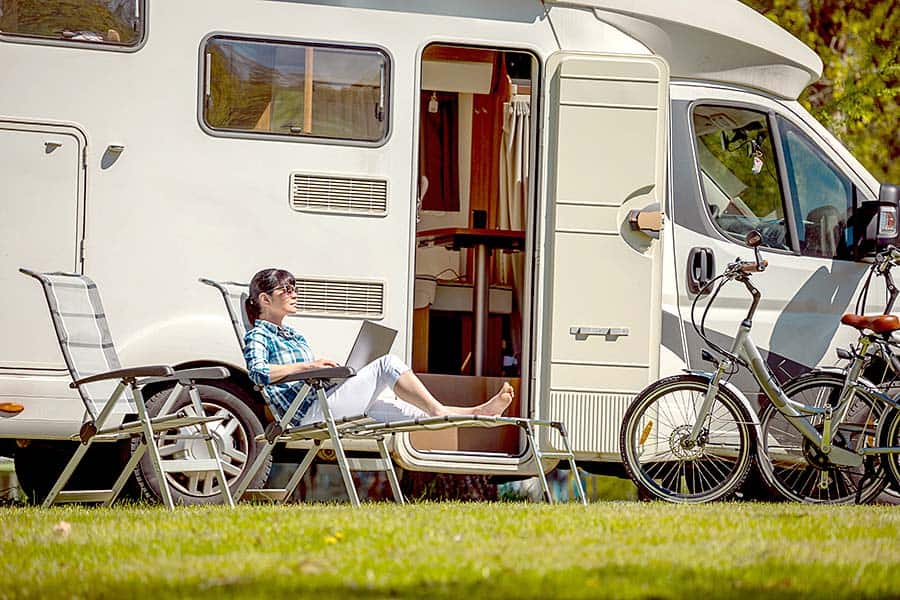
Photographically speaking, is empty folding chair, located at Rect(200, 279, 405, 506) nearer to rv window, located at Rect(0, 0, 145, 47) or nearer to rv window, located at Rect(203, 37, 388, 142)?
rv window, located at Rect(203, 37, 388, 142)

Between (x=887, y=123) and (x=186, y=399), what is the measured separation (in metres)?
8.35

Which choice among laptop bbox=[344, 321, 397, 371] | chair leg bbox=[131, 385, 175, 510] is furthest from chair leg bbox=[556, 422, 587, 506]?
chair leg bbox=[131, 385, 175, 510]

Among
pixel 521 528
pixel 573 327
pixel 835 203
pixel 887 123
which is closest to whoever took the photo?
pixel 521 528

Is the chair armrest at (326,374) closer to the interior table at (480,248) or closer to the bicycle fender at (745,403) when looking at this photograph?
the bicycle fender at (745,403)

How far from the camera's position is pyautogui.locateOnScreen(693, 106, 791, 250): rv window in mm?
7199

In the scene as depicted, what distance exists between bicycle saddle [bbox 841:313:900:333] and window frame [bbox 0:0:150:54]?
363cm

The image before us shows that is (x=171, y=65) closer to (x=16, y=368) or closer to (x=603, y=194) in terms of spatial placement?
(x=16, y=368)

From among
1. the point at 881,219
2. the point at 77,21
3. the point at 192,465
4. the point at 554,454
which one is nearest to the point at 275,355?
the point at 192,465

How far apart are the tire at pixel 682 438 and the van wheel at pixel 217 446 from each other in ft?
5.77

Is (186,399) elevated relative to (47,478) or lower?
elevated

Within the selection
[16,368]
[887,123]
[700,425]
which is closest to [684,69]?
[700,425]

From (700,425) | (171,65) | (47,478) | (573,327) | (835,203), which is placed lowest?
(47,478)

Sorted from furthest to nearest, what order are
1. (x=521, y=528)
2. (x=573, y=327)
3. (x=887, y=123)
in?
(x=887, y=123), (x=573, y=327), (x=521, y=528)

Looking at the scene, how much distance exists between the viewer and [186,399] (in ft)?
21.5
